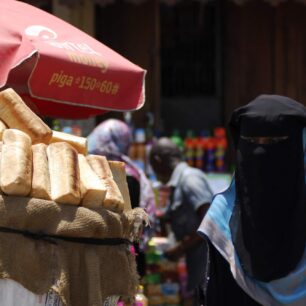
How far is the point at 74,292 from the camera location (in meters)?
2.01

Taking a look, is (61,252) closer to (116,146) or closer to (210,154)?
(116,146)

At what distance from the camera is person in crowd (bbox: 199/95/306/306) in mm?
2891

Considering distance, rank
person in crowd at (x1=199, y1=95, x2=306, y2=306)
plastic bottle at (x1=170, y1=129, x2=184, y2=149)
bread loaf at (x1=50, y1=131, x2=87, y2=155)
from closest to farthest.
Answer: bread loaf at (x1=50, y1=131, x2=87, y2=155) → person in crowd at (x1=199, y1=95, x2=306, y2=306) → plastic bottle at (x1=170, y1=129, x2=184, y2=149)

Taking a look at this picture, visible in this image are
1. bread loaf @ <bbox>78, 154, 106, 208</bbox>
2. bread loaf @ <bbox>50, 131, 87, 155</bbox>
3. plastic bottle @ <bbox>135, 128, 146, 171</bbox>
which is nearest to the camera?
bread loaf @ <bbox>78, 154, 106, 208</bbox>

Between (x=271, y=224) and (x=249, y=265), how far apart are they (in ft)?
0.61

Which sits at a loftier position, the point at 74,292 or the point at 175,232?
the point at 74,292

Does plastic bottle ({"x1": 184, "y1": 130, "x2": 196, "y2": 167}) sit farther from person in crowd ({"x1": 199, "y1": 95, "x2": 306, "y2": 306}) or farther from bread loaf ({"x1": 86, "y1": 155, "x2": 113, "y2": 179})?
bread loaf ({"x1": 86, "y1": 155, "x2": 113, "y2": 179})

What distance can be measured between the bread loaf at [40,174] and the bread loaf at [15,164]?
0.02 meters

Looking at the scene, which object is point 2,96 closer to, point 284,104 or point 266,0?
point 284,104

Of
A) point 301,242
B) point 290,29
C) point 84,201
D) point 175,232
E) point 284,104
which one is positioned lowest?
point 175,232

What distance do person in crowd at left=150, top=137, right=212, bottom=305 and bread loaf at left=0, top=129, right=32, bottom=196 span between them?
3.37 meters

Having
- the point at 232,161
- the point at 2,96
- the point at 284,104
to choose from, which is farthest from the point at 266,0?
the point at 2,96

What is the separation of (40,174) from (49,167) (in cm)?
9

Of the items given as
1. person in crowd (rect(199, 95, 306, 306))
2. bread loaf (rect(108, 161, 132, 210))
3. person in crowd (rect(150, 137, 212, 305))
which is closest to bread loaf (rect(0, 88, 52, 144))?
bread loaf (rect(108, 161, 132, 210))
